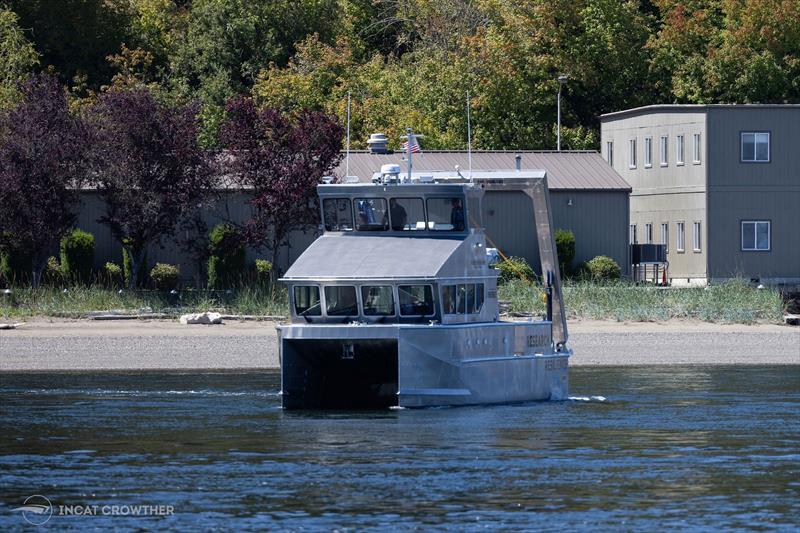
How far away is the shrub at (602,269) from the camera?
5584 cm

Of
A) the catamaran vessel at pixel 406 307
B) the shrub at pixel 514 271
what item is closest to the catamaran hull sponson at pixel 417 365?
the catamaran vessel at pixel 406 307

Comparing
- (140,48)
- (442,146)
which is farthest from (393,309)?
(140,48)

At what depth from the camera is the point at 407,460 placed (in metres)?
24.5

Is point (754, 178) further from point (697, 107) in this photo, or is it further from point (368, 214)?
point (368, 214)

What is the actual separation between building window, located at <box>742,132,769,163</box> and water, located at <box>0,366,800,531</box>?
87.4 feet

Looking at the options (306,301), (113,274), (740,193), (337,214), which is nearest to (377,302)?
(306,301)

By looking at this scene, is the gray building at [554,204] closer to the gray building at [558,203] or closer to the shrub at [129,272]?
the gray building at [558,203]

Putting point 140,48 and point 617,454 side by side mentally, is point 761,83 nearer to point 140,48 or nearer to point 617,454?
point 140,48

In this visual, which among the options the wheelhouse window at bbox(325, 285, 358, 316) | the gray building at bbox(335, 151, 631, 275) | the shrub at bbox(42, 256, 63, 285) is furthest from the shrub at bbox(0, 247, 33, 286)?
the wheelhouse window at bbox(325, 285, 358, 316)

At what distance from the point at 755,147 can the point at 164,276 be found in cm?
2170

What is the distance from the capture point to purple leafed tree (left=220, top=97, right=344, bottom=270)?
5206 cm

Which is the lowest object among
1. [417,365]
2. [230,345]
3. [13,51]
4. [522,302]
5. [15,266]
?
[230,345]

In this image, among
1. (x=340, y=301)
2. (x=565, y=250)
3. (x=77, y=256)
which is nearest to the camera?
(x=340, y=301)

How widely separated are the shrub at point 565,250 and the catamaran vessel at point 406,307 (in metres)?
23.9
